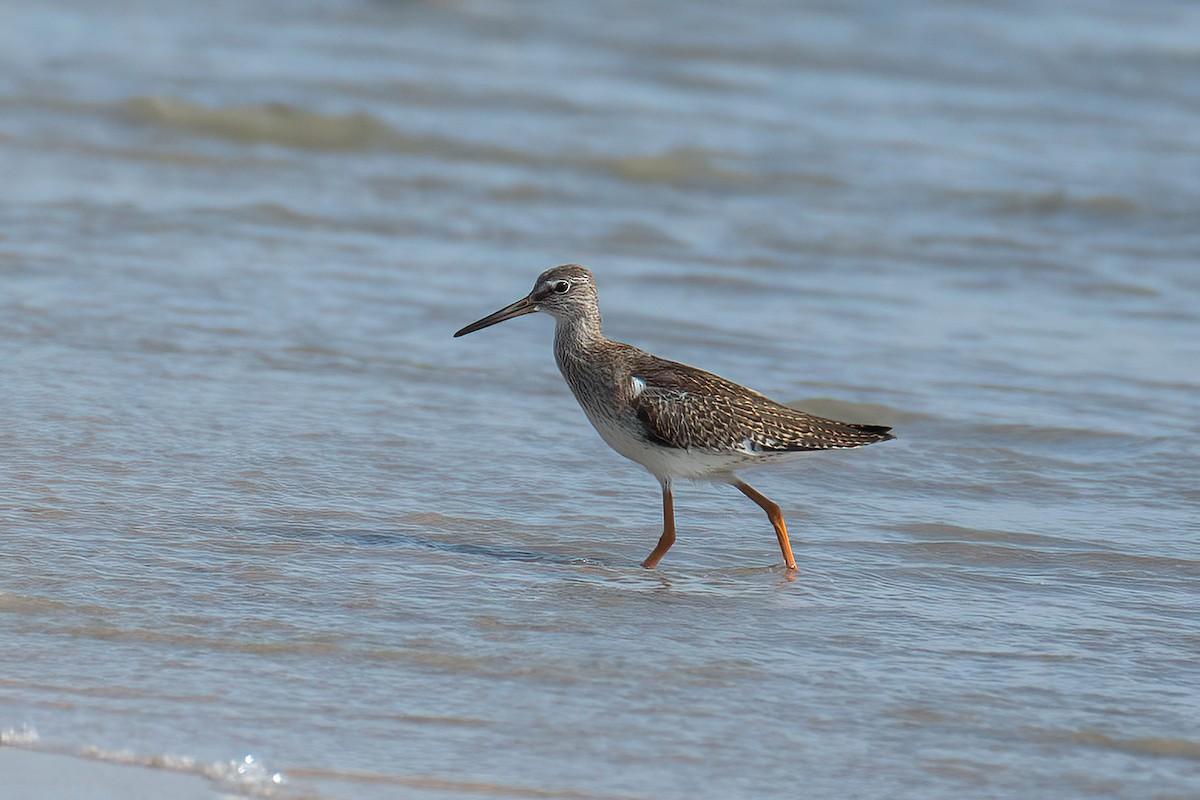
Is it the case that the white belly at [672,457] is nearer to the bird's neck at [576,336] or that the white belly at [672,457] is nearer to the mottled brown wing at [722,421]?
the mottled brown wing at [722,421]

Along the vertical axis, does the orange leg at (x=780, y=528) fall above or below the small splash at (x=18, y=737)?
above

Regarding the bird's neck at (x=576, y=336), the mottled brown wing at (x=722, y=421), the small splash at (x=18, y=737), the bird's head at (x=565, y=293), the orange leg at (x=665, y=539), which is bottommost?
the small splash at (x=18, y=737)

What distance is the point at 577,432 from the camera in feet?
28.0

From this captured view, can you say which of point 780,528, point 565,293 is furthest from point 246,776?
point 565,293

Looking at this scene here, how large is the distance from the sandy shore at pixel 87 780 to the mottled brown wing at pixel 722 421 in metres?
2.76

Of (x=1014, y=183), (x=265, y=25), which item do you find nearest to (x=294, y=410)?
(x=1014, y=183)

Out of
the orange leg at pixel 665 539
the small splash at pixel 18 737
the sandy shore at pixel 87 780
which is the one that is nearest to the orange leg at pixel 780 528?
the orange leg at pixel 665 539

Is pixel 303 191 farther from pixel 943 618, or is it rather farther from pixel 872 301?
pixel 943 618

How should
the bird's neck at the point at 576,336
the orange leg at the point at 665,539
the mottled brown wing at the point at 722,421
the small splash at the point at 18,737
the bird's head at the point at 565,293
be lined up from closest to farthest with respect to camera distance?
the small splash at the point at 18,737 → the orange leg at the point at 665,539 → the mottled brown wing at the point at 722,421 → the bird's neck at the point at 576,336 → the bird's head at the point at 565,293

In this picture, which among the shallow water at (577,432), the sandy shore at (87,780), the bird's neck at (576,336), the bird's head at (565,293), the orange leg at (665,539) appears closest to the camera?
the sandy shore at (87,780)

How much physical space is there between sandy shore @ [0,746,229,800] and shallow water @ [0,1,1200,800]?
9 centimetres

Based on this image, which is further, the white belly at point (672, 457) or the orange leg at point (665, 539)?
the white belly at point (672, 457)

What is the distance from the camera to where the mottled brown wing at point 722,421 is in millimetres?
6746

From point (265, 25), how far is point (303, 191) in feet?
26.3
